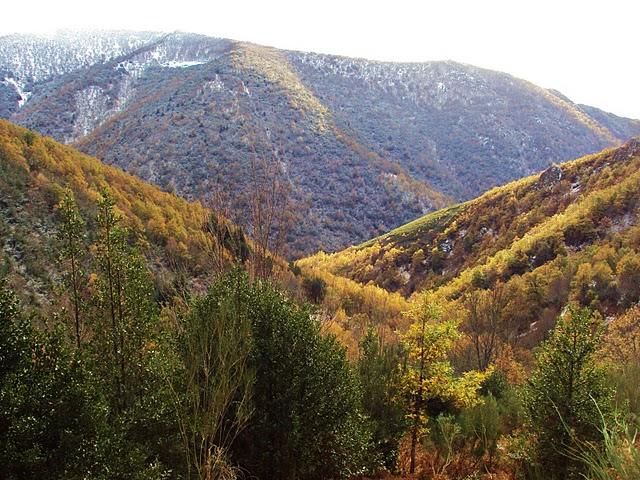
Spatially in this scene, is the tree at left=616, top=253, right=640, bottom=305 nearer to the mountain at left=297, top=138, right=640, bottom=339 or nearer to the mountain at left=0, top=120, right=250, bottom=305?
the mountain at left=297, top=138, right=640, bottom=339

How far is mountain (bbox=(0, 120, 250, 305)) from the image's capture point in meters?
36.4

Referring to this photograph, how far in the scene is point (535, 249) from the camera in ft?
249

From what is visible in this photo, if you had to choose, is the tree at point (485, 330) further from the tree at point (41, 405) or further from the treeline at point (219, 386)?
the tree at point (41, 405)

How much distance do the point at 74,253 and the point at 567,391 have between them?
46.3ft

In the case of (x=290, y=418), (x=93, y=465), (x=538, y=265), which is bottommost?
(x=538, y=265)

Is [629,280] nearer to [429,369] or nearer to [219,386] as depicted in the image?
[429,369]

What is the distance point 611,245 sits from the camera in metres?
63.6

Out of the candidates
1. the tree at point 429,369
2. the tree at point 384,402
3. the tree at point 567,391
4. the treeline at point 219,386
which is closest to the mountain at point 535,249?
the tree at point 429,369

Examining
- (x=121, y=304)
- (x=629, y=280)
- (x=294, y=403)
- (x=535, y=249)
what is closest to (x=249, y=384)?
(x=294, y=403)

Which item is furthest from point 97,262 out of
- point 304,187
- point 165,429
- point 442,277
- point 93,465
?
point 304,187

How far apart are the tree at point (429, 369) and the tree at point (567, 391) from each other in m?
3.00

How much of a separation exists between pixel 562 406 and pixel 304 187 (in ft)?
549

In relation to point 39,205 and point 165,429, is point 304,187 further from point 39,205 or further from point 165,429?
point 165,429

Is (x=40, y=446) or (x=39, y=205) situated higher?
(x=40, y=446)
